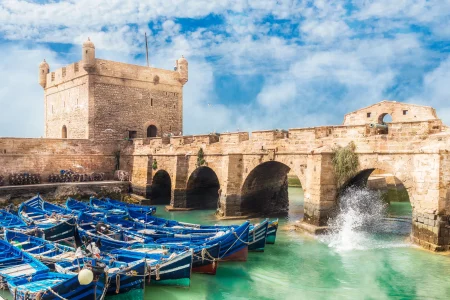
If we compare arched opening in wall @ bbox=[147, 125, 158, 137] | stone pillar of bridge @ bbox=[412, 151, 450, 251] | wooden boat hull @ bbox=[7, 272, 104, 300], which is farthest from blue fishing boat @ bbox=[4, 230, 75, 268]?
arched opening in wall @ bbox=[147, 125, 158, 137]

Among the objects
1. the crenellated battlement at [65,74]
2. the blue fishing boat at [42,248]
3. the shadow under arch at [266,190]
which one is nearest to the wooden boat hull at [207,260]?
the blue fishing boat at [42,248]

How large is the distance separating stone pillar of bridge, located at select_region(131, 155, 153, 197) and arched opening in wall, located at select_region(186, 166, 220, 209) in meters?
3.51

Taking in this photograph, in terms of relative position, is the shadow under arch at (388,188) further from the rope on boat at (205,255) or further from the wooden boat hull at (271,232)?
the rope on boat at (205,255)

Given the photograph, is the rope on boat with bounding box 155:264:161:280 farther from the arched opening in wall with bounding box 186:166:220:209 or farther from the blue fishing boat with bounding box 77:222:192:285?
the arched opening in wall with bounding box 186:166:220:209

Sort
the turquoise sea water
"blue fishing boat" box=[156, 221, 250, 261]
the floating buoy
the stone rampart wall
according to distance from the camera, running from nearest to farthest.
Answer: the floating buoy, the turquoise sea water, "blue fishing boat" box=[156, 221, 250, 261], the stone rampart wall

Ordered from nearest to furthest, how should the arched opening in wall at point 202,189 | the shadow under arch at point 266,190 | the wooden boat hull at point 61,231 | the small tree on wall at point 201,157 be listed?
the wooden boat hull at point 61,231 → the shadow under arch at point 266,190 → the small tree on wall at point 201,157 → the arched opening in wall at point 202,189

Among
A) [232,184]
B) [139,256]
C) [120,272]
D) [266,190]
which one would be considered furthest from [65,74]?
[120,272]

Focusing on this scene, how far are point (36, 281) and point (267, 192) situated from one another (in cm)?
1441

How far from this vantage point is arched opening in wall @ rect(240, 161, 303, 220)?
19344 millimetres

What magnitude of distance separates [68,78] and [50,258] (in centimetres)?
2374

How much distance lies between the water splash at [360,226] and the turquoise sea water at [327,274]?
0.09 meters

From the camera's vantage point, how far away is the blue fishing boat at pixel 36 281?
24.2 feet

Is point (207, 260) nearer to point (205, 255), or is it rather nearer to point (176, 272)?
point (205, 255)

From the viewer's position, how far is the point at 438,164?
12.2 m
